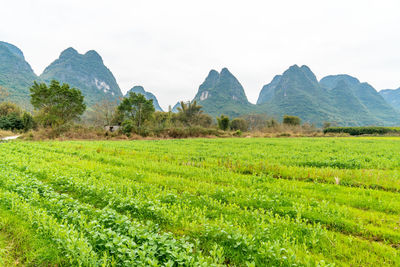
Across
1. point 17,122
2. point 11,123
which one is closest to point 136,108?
point 17,122

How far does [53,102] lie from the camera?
4297cm

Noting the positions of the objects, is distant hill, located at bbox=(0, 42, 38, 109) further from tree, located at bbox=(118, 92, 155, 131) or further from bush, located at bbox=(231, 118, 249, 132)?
bush, located at bbox=(231, 118, 249, 132)

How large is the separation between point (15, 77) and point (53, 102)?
15282 cm

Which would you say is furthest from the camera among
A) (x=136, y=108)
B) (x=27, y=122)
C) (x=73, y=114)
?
(x=136, y=108)

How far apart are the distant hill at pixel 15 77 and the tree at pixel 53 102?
65205 mm

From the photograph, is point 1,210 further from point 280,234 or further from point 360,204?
point 360,204

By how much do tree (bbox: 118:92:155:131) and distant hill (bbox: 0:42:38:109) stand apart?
6974 cm

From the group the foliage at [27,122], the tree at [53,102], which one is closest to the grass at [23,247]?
the tree at [53,102]

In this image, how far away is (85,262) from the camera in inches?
110

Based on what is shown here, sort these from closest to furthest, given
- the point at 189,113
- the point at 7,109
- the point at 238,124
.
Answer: the point at 7,109
the point at 189,113
the point at 238,124

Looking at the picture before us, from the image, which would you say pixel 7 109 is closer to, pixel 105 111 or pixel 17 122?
pixel 17 122

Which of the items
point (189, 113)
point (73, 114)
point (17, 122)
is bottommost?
point (17, 122)

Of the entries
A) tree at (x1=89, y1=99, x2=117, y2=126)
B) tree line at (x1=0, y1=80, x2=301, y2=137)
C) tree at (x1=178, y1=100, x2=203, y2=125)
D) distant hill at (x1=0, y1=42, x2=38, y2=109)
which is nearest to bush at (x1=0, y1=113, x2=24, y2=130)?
tree line at (x1=0, y1=80, x2=301, y2=137)

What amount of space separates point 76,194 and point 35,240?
2707mm
